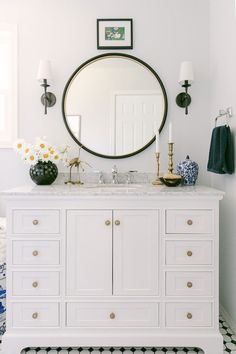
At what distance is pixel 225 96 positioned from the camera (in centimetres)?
203

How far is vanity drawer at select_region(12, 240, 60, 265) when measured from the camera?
1.69 m

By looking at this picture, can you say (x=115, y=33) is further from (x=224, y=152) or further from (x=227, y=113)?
(x=224, y=152)

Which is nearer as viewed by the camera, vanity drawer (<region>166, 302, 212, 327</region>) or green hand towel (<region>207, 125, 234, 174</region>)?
vanity drawer (<region>166, 302, 212, 327</region>)

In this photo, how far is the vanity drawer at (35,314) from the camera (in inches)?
67.3

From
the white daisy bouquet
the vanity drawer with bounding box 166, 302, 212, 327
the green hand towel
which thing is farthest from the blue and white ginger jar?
the white daisy bouquet

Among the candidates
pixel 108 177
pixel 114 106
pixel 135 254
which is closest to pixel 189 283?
pixel 135 254

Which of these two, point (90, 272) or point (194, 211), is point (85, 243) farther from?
point (194, 211)

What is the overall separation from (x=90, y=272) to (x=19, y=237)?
0.49 meters

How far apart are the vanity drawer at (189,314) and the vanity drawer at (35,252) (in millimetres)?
776

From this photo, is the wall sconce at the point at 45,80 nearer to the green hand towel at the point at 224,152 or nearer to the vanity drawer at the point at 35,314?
the green hand towel at the point at 224,152

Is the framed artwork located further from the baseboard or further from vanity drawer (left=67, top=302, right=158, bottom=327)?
the baseboard

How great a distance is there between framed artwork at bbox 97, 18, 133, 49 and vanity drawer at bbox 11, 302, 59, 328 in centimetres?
200

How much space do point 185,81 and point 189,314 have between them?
1700mm

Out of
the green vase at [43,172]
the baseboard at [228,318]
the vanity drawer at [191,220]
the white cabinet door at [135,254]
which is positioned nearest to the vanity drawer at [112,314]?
the white cabinet door at [135,254]
